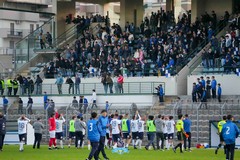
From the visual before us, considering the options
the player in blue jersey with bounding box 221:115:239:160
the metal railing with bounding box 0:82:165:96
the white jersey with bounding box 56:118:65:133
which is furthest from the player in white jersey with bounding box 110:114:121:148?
the player in blue jersey with bounding box 221:115:239:160

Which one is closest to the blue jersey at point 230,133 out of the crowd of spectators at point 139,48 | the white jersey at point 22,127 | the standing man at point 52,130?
the standing man at point 52,130

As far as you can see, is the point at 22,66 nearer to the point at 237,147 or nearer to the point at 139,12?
the point at 139,12

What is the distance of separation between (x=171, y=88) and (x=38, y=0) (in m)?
23.0

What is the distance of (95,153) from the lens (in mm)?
36156

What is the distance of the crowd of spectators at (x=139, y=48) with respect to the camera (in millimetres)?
63375

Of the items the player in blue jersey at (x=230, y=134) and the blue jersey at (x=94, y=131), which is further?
the blue jersey at (x=94, y=131)

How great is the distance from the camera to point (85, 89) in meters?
64.3

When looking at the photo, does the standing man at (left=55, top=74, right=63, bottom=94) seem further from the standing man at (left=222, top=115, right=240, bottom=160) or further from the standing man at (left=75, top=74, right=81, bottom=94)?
the standing man at (left=222, top=115, right=240, bottom=160)

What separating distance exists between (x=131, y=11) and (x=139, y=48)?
1017cm

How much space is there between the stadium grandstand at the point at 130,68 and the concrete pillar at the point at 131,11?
0.08 meters

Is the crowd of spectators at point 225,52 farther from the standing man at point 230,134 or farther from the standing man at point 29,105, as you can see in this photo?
the standing man at point 230,134

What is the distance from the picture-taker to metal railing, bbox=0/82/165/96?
202 feet

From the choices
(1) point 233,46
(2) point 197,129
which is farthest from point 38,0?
(2) point 197,129

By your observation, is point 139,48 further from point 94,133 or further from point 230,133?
point 230,133
